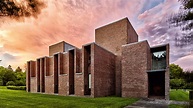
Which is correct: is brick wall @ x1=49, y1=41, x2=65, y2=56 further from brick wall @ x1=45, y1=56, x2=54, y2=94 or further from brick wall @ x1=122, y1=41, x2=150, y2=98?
brick wall @ x1=122, y1=41, x2=150, y2=98

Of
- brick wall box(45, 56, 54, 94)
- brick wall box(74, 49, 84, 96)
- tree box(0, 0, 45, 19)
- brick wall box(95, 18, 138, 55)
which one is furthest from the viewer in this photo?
brick wall box(45, 56, 54, 94)

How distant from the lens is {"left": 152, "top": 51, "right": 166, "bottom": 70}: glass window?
1766 cm

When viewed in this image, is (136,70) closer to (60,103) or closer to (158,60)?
(158,60)

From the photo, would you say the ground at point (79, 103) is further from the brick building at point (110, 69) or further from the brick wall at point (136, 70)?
the brick building at point (110, 69)

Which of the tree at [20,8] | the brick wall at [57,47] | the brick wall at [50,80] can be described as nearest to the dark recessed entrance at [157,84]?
the brick wall at [50,80]

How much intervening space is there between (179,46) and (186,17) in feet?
2.89

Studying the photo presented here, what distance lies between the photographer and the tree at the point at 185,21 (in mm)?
4039

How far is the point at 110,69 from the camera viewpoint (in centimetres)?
2128

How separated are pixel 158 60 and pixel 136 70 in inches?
141

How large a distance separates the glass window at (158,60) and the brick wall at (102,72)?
6.28m

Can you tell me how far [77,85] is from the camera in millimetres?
18422

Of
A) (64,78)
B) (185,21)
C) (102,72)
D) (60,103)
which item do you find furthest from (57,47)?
(185,21)

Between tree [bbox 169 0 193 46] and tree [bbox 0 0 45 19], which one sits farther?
tree [bbox 0 0 45 19]

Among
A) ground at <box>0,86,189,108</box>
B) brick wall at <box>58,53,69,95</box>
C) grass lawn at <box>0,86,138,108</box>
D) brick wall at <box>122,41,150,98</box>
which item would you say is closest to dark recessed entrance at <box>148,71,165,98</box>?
brick wall at <box>122,41,150,98</box>
